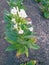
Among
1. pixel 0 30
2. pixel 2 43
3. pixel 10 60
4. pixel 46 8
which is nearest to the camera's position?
pixel 10 60

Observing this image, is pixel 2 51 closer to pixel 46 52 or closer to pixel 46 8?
pixel 46 52

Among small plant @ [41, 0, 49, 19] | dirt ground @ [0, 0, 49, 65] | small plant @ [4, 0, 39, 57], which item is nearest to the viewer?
small plant @ [4, 0, 39, 57]

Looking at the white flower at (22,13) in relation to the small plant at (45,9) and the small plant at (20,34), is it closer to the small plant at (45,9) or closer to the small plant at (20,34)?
the small plant at (20,34)

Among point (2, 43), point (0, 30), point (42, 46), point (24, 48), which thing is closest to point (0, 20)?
point (0, 30)

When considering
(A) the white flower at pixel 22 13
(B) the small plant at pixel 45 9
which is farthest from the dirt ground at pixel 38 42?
(A) the white flower at pixel 22 13

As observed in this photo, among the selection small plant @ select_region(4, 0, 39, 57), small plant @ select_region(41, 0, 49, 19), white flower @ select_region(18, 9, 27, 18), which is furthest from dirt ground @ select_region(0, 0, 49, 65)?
white flower @ select_region(18, 9, 27, 18)

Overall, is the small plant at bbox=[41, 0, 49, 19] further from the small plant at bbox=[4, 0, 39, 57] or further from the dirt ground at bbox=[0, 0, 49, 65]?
the small plant at bbox=[4, 0, 39, 57]

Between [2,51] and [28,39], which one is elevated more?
[28,39]

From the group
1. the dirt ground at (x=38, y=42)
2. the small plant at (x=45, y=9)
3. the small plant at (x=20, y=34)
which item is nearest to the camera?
the small plant at (x=20, y=34)
